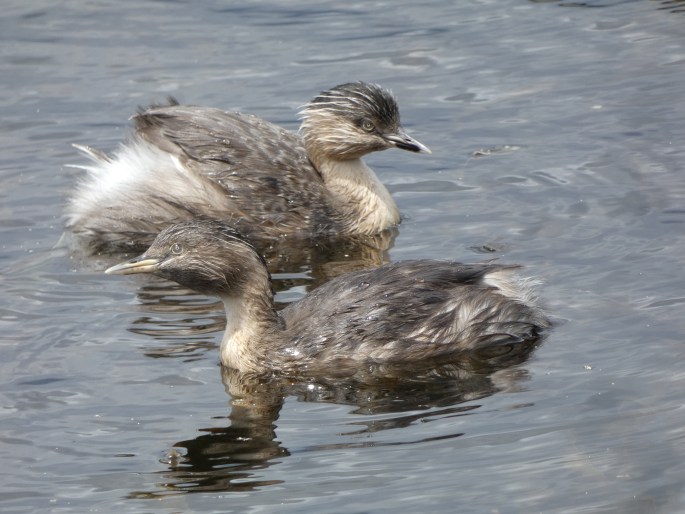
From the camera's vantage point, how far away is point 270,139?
995 cm

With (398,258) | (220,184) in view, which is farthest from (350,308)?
(220,184)

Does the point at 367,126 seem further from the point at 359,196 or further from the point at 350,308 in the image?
the point at 350,308

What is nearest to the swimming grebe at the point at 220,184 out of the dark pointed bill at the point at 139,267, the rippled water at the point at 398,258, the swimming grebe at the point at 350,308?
the rippled water at the point at 398,258

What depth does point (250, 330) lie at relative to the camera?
7750 millimetres

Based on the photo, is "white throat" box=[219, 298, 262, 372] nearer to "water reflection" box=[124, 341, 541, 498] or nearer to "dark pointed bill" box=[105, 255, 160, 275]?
"water reflection" box=[124, 341, 541, 498]

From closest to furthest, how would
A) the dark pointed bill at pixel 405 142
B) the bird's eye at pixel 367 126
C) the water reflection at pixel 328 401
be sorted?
the water reflection at pixel 328 401, the dark pointed bill at pixel 405 142, the bird's eye at pixel 367 126

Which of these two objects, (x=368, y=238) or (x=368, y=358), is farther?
(x=368, y=238)

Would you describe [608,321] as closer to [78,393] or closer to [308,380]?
[308,380]

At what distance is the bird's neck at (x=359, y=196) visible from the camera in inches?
386

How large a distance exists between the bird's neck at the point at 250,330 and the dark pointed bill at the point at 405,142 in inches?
96.0

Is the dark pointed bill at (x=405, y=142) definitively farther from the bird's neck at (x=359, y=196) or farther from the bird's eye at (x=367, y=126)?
the bird's neck at (x=359, y=196)

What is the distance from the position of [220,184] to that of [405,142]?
131cm


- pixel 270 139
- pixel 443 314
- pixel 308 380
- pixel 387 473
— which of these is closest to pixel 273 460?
pixel 387 473

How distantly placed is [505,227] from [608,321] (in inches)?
66.4
